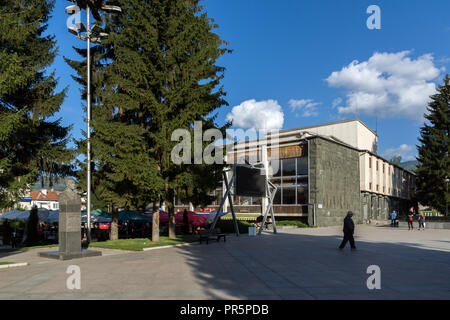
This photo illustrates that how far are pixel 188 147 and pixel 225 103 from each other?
390 cm

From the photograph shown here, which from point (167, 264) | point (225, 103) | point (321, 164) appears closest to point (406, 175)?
point (321, 164)

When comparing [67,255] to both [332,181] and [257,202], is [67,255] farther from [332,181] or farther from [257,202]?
[332,181]

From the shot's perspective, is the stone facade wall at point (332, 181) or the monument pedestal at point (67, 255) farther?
the stone facade wall at point (332, 181)

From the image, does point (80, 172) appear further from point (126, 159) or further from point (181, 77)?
point (181, 77)

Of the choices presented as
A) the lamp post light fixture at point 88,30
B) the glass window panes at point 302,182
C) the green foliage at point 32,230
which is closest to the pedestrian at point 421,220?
the glass window panes at point 302,182

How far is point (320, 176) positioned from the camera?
35.5m

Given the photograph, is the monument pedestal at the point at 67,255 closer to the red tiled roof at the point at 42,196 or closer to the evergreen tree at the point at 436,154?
the evergreen tree at the point at 436,154

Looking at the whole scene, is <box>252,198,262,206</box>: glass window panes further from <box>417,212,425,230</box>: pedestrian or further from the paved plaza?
the paved plaza

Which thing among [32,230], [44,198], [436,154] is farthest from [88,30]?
[44,198]

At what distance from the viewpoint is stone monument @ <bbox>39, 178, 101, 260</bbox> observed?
13.7 m

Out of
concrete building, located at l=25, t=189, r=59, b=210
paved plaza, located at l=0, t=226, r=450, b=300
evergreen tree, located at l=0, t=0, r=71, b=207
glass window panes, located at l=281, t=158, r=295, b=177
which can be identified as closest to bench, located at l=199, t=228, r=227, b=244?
paved plaza, located at l=0, t=226, r=450, b=300

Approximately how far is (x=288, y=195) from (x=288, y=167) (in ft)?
9.65

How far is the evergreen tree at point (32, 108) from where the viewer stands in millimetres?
17516

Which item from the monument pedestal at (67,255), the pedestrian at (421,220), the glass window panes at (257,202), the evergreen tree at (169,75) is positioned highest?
the evergreen tree at (169,75)
